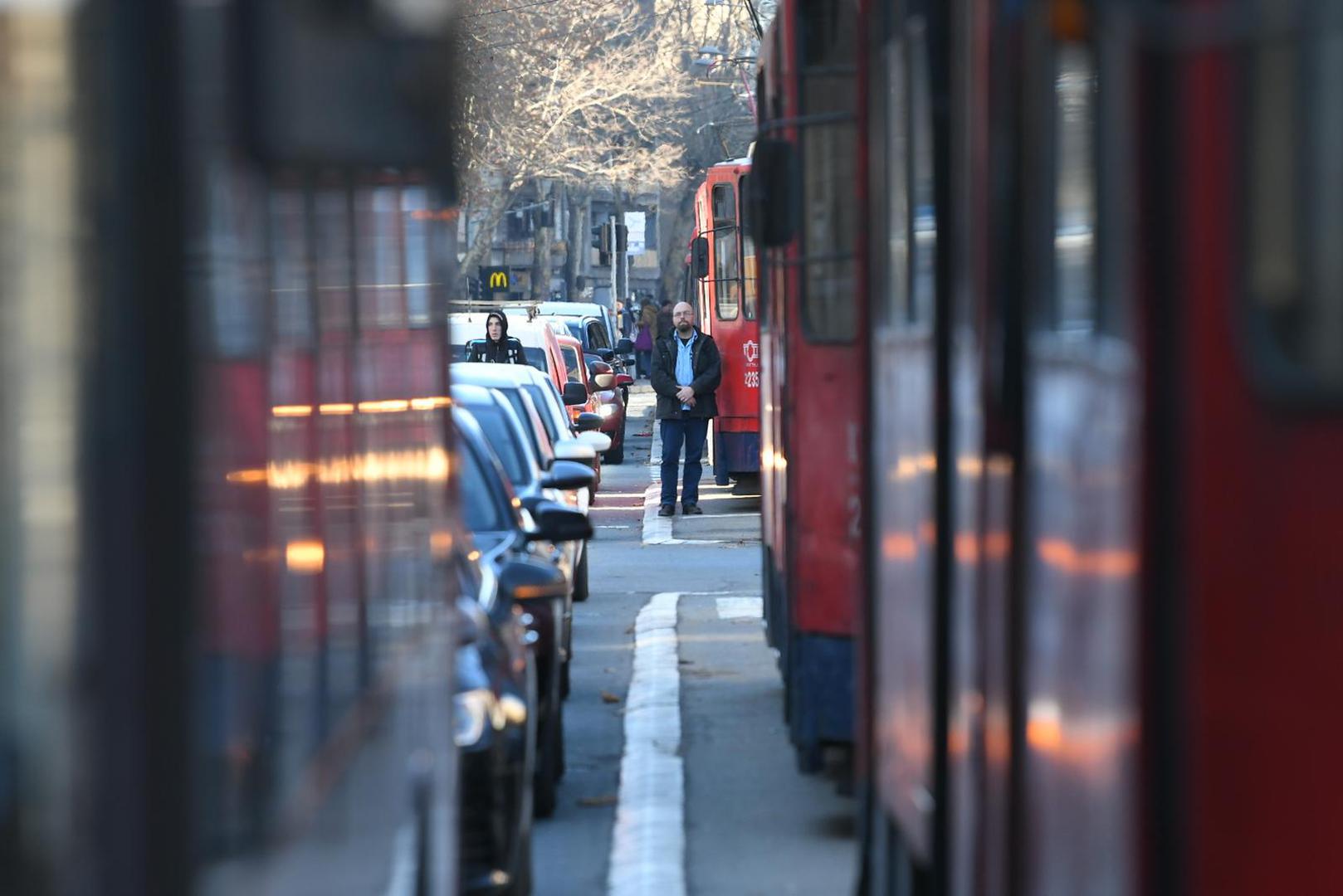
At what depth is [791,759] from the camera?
9258mm

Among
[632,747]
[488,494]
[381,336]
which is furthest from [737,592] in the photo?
[381,336]

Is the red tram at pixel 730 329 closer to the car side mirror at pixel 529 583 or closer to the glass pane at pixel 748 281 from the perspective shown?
the glass pane at pixel 748 281

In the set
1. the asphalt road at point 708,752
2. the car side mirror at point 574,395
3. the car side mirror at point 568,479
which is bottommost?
the asphalt road at point 708,752

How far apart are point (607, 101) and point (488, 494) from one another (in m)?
35.4

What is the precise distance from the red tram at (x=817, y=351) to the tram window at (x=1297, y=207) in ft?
16.6

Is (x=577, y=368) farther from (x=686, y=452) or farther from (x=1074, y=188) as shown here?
(x=1074, y=188)

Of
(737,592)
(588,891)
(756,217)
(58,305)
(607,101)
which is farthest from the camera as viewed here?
(607,101)

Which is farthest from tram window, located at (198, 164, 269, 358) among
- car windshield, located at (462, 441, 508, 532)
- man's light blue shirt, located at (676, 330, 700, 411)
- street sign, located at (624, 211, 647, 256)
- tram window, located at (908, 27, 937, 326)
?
street sign, located at (624, 211, 647, 256)

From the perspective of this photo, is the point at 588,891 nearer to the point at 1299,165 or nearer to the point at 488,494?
the point at 488,494

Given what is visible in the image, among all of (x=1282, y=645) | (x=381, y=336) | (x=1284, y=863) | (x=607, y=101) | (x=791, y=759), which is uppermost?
(x=607, y=101)

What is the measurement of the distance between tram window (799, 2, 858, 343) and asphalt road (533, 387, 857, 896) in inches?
73.2

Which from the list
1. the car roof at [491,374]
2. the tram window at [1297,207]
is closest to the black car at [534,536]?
the car roof at [491,374]

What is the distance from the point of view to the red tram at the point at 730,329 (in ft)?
69.3

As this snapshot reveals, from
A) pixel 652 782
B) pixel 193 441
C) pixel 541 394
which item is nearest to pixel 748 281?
pixel 541 394
